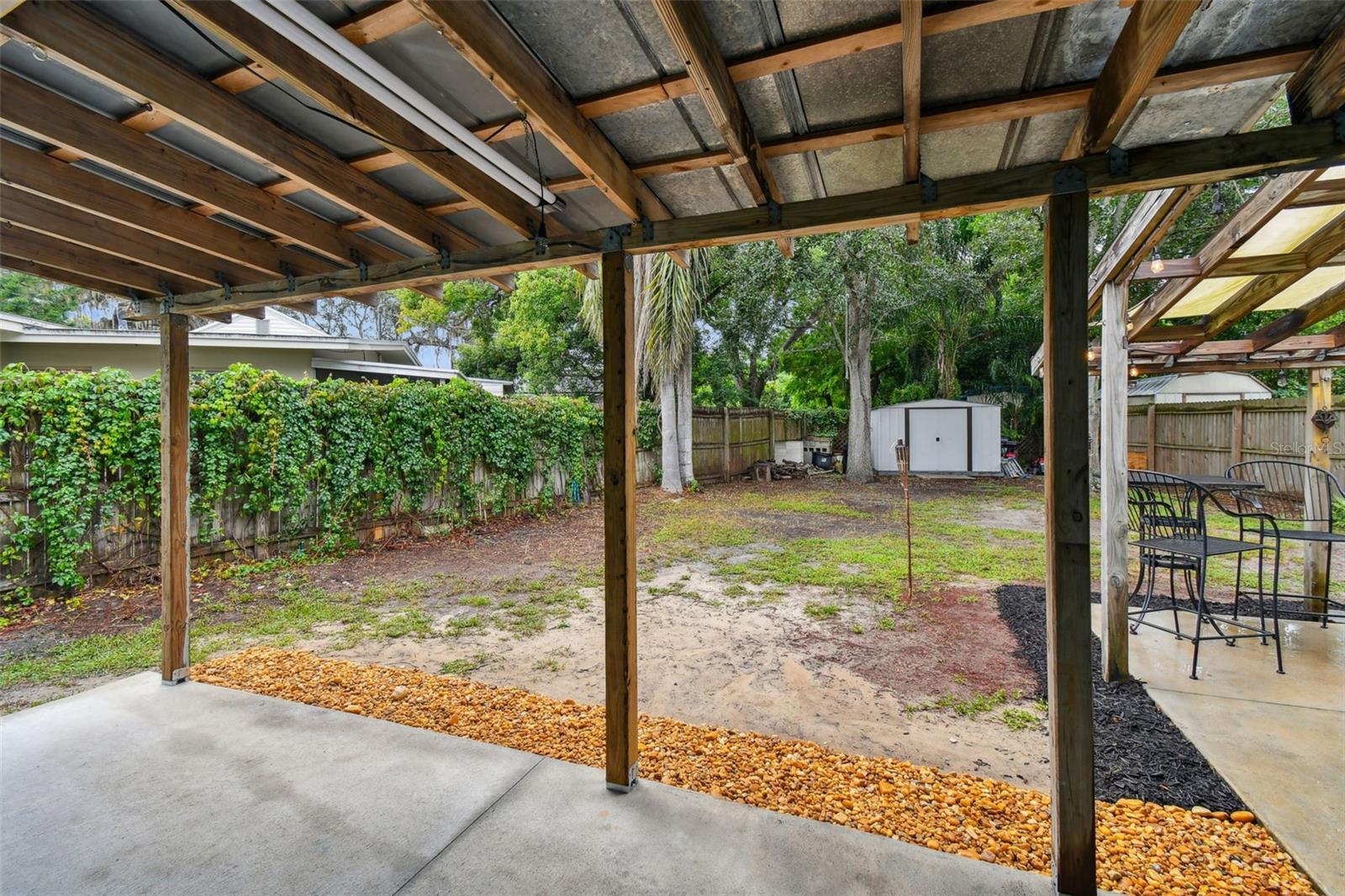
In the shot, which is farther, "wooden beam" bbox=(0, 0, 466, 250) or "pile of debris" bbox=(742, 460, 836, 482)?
"pile of debris" bbox=(742, 460, 836, 482)

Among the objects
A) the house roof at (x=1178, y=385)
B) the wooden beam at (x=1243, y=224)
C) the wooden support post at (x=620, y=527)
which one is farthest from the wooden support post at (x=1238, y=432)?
the wooden support post at (x=620, y=527)

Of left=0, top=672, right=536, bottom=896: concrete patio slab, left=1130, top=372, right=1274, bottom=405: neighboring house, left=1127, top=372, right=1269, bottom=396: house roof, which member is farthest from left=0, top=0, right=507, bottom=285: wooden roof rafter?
left=1130, top=372, right=1274, bottom=405: neighboring house

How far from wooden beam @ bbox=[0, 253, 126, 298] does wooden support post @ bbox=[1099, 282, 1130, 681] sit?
17.2 feet

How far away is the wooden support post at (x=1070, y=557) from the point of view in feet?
5.28

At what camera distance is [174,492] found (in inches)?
118

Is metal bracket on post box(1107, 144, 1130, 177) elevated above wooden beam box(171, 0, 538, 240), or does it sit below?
below

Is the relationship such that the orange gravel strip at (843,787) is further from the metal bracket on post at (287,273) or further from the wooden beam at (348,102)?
the wooden beam at (348,102)

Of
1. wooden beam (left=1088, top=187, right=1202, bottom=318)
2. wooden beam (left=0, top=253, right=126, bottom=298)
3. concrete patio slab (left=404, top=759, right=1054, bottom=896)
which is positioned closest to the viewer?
concrete patio slab (left=404, top=759, right=1054, bottom=896)

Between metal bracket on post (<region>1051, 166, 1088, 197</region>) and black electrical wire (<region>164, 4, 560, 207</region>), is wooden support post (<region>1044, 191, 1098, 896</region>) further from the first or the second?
black electrical wire (<region>164, 4, 560, 207</region>)

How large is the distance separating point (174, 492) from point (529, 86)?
3.00 metres

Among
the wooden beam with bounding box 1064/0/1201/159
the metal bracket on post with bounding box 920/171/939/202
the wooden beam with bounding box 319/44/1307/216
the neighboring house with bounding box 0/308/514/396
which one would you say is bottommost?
the metal bracket on post with bounding box 920/171/939/202

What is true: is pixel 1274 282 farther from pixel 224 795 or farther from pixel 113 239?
pixel 113 239

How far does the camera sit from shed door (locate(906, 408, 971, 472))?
13.3 m

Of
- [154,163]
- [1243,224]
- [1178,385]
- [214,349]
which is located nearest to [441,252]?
[154,163]
